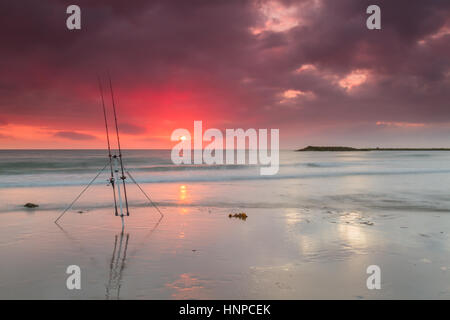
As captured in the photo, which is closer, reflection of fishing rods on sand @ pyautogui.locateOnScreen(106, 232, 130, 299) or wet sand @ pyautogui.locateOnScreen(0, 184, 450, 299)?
A: wet sand @ pyautogui.locateOnScreen(0, 184, 450, 299)

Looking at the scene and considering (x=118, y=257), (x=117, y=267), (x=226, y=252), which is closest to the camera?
(x=117, y=267)

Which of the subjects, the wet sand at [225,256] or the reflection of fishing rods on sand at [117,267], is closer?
the wet sand at [225,256]

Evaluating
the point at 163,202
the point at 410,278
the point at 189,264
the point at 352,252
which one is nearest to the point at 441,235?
the point at 352,252

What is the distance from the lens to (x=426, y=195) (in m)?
16.3

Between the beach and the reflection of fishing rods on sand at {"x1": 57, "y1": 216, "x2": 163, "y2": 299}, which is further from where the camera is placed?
the reflection of fishing rods on sand at {"x1": 57, "y1": 216, "x2": 163, "y2": 299}

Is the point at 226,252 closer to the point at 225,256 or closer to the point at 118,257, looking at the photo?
the point at 225,256

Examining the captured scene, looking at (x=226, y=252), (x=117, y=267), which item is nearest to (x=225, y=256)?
(x=226, y=252)

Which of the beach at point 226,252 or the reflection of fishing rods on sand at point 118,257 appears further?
the reflection of fishing rods on sand at point 118,257

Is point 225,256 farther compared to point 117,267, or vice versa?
point 225,256

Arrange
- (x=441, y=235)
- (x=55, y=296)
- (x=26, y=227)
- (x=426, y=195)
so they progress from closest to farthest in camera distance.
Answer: (x=55, y=296) < (x=441, y=235) < (x=26, y=227) < (x=426, y=195)

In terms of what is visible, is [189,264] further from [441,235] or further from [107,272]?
[441,235]

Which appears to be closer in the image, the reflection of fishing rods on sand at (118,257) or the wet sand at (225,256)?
the wet sand at (225,256)

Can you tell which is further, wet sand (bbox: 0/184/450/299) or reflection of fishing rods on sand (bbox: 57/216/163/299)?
reflection of fishing rods on sand (bbox: 57/216/163/299)
